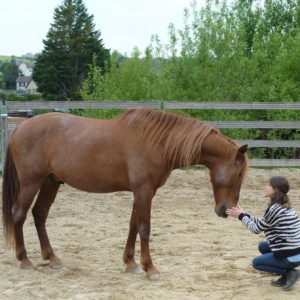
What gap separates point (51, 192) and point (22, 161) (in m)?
0.49

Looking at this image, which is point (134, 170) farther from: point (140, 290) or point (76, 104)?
point (76, 104)

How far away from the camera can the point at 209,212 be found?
6922mm

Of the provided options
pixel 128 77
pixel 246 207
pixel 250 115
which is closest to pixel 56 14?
pixel 128 77

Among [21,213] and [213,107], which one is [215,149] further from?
[213,107]

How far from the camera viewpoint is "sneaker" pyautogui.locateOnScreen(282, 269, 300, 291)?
3.93 m

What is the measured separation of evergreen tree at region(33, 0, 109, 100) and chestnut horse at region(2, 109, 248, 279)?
36.8m

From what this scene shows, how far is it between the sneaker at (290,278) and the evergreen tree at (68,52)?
38004 millimetres

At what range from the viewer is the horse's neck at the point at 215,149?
4180 mm

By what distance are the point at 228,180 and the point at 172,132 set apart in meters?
0.66

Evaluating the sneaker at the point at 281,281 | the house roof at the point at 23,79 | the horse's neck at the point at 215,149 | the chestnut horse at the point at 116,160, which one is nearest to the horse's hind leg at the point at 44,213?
the chestnut horse at the point at 116,160

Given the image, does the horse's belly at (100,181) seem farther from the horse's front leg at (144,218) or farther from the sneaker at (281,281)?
the sneaker at (281,281)

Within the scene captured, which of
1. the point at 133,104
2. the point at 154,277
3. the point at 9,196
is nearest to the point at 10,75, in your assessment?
the point at 133,104

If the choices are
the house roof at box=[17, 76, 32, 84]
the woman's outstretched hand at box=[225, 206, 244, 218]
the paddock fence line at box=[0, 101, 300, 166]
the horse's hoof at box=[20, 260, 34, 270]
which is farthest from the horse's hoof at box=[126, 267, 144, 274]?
the house roof at box=[17, 76, 32, 84]

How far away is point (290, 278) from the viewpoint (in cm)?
396
